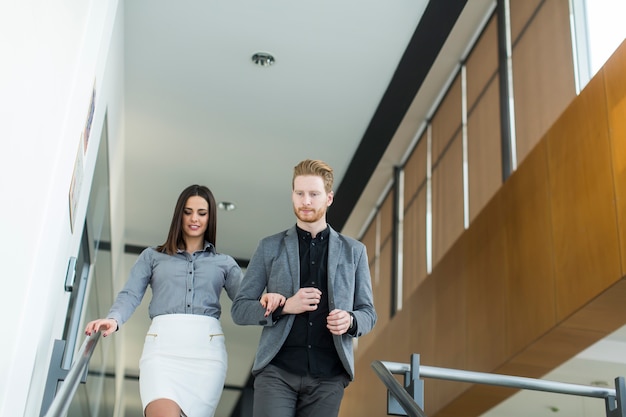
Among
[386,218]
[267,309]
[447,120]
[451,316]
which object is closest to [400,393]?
[267,309]

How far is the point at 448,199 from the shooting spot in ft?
23.5

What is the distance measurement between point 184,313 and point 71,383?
0.78m

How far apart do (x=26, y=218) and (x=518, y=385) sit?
82.1 inches

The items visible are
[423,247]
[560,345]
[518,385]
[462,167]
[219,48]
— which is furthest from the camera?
[423,247]

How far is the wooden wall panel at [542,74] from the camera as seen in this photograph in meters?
5.20

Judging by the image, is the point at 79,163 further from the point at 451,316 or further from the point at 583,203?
the point at 451,316

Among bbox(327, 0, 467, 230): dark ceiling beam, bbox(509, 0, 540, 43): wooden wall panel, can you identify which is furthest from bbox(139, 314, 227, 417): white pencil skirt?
bbox(509, 0, 540, 43): wooden wall panel

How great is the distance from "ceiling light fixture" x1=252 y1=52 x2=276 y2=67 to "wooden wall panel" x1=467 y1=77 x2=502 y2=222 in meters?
1.71

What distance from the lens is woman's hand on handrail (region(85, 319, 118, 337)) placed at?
326 cm

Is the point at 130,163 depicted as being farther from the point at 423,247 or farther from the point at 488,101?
the point at 488,101

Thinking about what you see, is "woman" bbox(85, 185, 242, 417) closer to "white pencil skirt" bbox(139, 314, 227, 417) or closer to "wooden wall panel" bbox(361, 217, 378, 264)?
"white pencil skirt" bbox(139, 314, 227, 417)

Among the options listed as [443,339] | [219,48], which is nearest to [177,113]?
[219,48]

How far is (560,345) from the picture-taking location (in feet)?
16.4

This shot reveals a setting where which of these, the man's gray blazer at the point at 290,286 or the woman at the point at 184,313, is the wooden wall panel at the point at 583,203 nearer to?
the man's gray blazer at the point at 290,286
